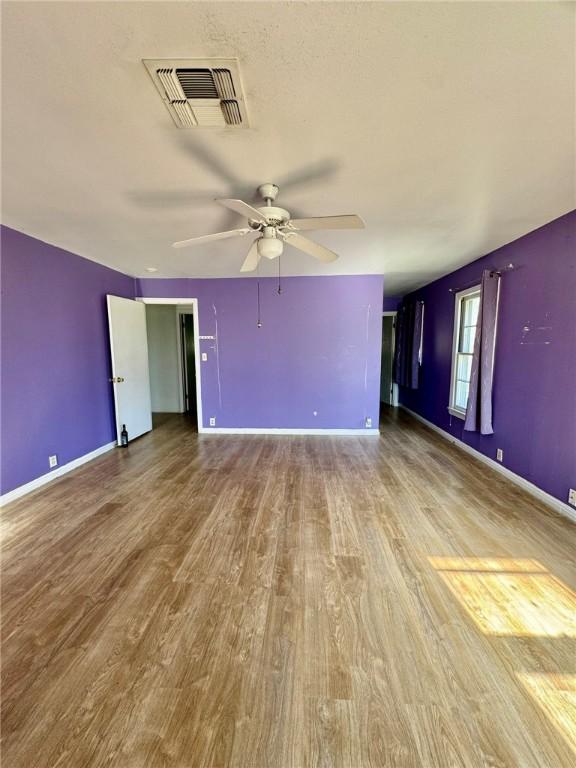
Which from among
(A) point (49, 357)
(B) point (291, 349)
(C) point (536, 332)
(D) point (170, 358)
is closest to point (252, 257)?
(B) point (291, 349)

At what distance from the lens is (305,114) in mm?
1374

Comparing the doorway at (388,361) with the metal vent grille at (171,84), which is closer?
the metal vent grille at (171,84)

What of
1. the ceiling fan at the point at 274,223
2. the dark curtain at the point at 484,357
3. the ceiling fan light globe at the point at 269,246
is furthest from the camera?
the dark curtain at the point at 484,357

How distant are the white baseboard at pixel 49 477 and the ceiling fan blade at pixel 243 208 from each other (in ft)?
10.2

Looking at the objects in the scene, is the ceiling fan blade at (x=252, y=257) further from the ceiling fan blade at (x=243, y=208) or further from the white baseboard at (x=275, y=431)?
the white baseboard at (x=275, y=431)

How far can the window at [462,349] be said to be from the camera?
4133 millimetres

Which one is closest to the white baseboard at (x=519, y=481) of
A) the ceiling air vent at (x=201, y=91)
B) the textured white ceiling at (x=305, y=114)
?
the textured white ceiling at (x=305, y=114)

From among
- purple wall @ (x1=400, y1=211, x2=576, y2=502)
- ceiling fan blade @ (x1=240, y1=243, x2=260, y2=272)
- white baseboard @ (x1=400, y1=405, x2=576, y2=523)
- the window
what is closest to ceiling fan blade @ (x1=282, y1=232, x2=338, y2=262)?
ceiling fan blade @ (x1=240, y1=243, x2=260, y2=272)

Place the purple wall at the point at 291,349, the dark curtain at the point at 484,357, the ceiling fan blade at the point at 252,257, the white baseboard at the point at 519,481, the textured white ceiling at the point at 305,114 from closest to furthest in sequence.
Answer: the textured white ceiling at the point at 305,114
the ceiling fan blade at the point at 252,257
the white baseboard at the point at 519,481
the dark curtain at the point at 484,357
the purple wall at the point at 291,349

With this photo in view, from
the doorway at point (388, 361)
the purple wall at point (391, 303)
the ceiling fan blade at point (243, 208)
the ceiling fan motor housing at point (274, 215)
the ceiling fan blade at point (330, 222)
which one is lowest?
the doorway at point (388, 361)

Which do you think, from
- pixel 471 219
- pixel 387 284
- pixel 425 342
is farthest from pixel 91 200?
pixel 425 342

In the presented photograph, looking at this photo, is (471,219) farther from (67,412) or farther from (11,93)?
(67,412)

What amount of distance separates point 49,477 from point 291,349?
11.0 feet

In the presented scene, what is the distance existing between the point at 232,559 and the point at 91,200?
267 cm
